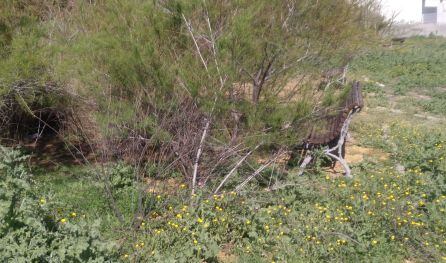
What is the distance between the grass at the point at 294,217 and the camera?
148 inches

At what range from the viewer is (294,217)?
14.0 ft

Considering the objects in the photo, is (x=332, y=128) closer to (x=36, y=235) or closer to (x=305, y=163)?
(x=305, y=163)

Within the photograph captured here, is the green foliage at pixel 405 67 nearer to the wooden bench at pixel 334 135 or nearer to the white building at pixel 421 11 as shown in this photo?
the wooden bench at pixel 334 135

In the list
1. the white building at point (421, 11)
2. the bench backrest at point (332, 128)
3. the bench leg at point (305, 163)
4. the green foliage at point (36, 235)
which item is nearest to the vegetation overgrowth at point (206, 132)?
the bench leg at point (305, 163)

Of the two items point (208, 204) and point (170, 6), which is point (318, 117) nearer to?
point (208, 204)

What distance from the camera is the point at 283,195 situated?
474cm

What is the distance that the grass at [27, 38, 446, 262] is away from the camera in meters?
3.77

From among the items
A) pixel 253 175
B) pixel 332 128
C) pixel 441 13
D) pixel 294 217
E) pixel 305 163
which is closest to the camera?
pixel 294 217

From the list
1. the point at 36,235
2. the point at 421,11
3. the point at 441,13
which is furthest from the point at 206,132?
the point at 421,11

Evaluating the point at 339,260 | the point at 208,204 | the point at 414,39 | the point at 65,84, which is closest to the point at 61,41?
the point at 65,84

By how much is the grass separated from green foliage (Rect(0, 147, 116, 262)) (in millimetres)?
578

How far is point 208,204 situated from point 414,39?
20.3 meters

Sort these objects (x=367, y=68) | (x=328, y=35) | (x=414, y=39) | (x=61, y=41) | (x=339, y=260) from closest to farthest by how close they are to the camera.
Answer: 1. (x=339, y=260)
2. (x=328, y=35)
3. (x=61, y=41)
4. (x=367, y=68)
5. (x=414, y=39)

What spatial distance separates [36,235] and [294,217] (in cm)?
222
